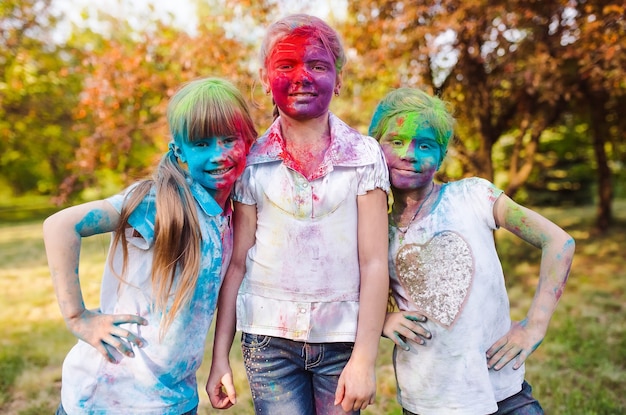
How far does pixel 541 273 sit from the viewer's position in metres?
1.78

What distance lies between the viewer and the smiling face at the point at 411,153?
180 cm

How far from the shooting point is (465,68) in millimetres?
5602

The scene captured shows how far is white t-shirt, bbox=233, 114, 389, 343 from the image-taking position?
5.59 ft

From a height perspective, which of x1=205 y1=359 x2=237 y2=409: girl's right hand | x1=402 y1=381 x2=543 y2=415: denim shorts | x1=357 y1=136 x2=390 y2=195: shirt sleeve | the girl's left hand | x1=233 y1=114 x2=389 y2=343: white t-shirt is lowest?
x1=402 y1=381 x2=543 y2=415: denim shorts

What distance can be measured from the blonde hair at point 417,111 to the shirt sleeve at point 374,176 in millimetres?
192

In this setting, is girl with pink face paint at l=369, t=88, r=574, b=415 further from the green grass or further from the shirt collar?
the green grass

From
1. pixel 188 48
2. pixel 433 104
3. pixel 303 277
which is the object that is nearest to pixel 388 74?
pixel 188 48

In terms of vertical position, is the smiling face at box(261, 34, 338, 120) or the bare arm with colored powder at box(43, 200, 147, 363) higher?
the smiling face at box(261, 34, 338, 120)

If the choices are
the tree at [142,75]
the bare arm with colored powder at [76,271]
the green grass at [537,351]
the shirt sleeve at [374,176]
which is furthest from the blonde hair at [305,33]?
the tree at [142,75]

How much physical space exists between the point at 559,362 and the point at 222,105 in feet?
11.3

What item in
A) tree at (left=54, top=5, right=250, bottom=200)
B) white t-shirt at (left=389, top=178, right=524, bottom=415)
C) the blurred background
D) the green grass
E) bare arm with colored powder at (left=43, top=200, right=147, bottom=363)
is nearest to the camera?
bare arm with colored powder at (left=43, top=200, right=147, bottom=363)

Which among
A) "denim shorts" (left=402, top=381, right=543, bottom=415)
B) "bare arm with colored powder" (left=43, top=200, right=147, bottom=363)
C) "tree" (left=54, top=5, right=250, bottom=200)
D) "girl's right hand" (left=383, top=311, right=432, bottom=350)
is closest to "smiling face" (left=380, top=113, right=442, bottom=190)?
"girl's right hand" (left=383, top=311, right=432, bottom=350)

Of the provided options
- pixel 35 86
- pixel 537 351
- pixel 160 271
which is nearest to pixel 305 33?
pixel 160 271

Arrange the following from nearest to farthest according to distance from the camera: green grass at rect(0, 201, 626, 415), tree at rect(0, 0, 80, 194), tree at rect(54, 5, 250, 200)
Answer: green grass at rect(0, 201, 626, 415) → tree at rect(54, 5, 250, 200) → tree at rect(0, 0, 80, 194)
